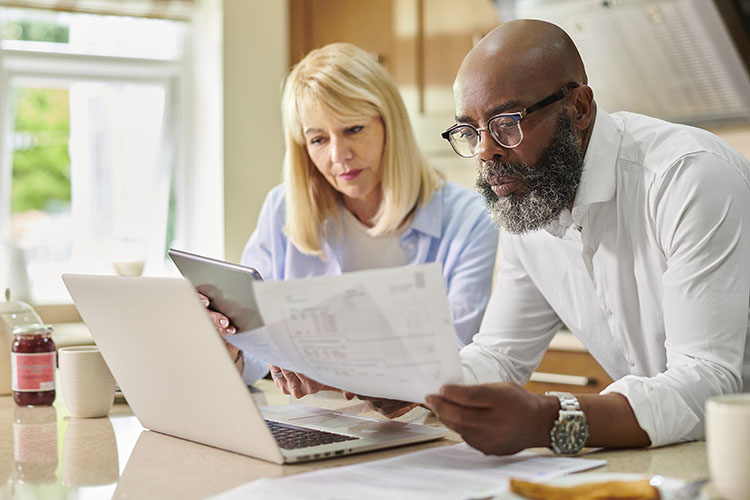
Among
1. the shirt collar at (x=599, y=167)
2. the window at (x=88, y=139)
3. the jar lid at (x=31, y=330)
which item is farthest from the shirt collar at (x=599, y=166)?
the window at (x=88, y=139)

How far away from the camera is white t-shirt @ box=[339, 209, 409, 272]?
2102 mm

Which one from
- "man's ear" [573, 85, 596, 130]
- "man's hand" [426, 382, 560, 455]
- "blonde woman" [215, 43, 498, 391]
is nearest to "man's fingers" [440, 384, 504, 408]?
"man's hand" [426, 382, 560, 455]

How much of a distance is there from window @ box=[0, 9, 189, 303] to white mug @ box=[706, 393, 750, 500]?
9.79 feet

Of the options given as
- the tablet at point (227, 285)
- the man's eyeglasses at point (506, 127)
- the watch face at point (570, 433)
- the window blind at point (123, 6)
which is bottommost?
the watch face at point (570, 433)

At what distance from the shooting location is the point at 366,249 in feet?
6.98

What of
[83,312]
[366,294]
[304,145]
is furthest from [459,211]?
[366,294]

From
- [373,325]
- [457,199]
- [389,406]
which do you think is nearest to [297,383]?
[389,406]

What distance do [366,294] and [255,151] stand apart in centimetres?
282

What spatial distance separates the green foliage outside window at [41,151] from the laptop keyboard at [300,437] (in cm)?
278

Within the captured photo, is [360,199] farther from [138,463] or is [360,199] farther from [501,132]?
[138,463]

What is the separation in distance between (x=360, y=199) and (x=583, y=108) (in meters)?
0.91

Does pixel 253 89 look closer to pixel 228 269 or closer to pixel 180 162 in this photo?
pixel 180 162

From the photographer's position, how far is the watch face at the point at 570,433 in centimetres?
99

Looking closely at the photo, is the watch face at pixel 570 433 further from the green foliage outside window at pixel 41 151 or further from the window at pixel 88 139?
the green foliage outside window at pixel 41 151
